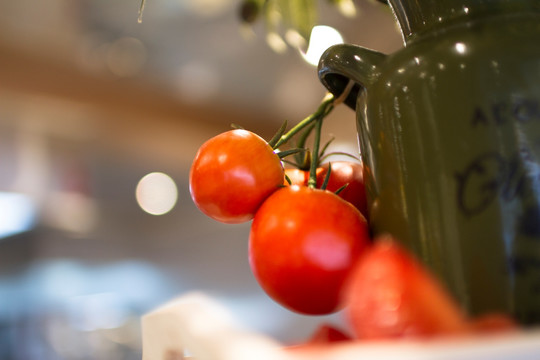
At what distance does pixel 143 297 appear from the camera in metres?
4.80

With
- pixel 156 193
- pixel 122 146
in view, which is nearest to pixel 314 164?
pixel 122 146

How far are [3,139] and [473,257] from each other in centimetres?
349

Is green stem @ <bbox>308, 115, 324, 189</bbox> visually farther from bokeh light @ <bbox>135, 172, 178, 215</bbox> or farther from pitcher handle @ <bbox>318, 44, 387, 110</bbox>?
bokeh light @ <bbox>135, 172, 178, 215</bbox>

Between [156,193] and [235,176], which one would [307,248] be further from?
[156,193]

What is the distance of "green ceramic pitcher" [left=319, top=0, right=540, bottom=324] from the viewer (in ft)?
0.82

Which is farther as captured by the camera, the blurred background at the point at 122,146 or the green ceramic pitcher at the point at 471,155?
the blurred background at the point at 122,146

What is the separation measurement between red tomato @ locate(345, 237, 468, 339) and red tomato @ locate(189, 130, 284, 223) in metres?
0.15

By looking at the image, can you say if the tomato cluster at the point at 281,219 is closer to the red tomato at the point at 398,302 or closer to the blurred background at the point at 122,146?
the red tomato at the point at 398,302

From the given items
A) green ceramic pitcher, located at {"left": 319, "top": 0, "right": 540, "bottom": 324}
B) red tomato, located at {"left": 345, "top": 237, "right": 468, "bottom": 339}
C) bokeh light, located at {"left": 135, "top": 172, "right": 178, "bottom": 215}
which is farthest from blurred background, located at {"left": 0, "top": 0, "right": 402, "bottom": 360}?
red tomato, located at {"left": 345, "top": 237, "right": 468, "bottom": 339}

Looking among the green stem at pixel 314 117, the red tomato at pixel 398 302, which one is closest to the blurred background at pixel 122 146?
the green stem at pixel 314 117

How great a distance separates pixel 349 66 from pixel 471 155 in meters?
0.10

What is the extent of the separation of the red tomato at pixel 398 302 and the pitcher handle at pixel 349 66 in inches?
6.0

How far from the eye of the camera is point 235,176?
0.33 metres

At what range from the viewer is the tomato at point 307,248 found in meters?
0.27
